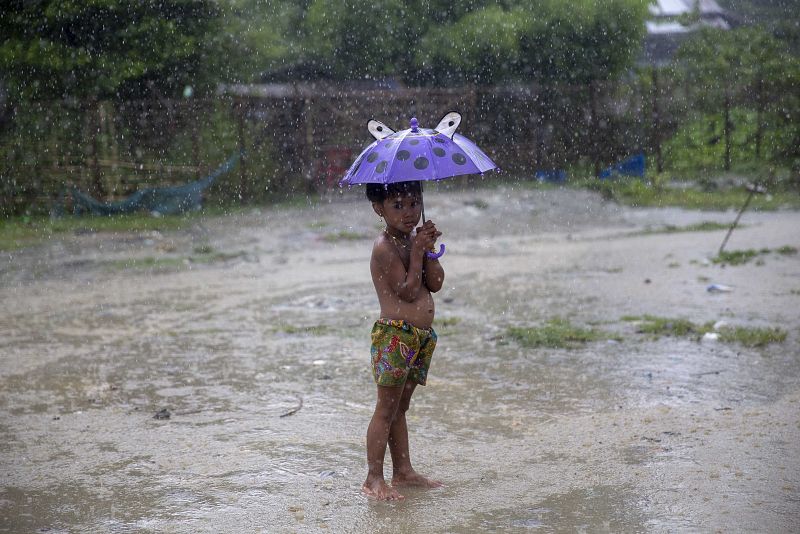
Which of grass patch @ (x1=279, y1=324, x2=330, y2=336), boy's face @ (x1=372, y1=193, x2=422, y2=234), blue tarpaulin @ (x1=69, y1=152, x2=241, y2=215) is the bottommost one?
grass patch @ (x1=279, y1=324, x2=330, y2=336)

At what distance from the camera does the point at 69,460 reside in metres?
4.63

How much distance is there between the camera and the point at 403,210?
3.90m

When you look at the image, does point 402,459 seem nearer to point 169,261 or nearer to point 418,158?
point 418,158

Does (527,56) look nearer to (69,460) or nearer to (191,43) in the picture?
(191,43)

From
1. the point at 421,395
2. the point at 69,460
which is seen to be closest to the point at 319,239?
the point at 421,395

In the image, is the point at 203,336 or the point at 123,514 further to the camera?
the point at 203,336

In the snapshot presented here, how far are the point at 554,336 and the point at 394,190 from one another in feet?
10.4

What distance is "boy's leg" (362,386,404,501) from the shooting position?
3914mm

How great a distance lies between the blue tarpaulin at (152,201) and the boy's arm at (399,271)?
11932 mm

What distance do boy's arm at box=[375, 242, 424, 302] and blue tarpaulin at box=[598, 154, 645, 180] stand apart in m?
15.5

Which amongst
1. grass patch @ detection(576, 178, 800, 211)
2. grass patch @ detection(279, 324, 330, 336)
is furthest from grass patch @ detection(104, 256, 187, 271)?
grass patch @ detection(576, 178, 800, 211)

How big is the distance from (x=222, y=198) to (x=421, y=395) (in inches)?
454

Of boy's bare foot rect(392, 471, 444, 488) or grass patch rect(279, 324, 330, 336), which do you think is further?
grass patch rect(279, 324, 330, 336)

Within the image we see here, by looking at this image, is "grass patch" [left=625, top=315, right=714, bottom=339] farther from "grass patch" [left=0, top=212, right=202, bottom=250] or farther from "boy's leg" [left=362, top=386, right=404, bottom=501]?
"grass patch" [left=0, top=212, right=202, bottom=250]
